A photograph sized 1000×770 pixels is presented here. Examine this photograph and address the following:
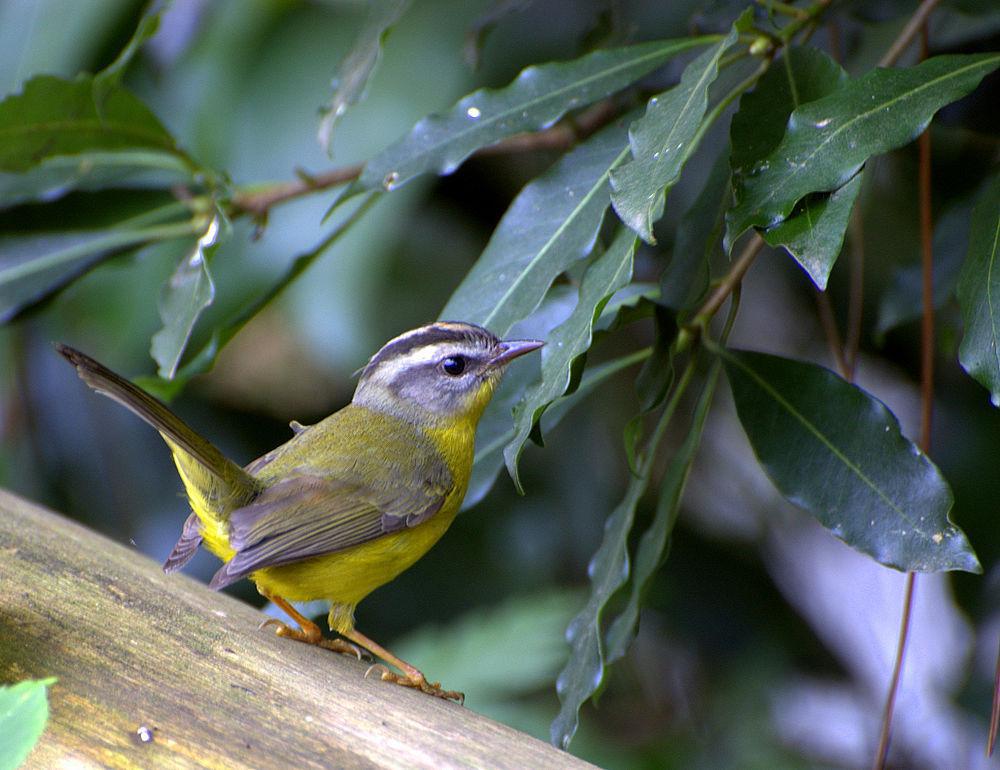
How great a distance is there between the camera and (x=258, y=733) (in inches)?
69.9

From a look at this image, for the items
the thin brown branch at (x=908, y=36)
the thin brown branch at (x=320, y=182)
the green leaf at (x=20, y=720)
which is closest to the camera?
the green leaf at (x=20, y=720)

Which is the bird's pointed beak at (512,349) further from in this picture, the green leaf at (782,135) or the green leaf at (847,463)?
the green leaf at (782,135)

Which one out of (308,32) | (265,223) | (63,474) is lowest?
(63,474)

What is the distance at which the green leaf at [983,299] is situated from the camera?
191 centimetres

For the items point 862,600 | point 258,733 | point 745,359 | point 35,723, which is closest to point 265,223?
point 745,359

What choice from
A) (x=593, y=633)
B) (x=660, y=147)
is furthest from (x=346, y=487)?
(x=660, y=147)

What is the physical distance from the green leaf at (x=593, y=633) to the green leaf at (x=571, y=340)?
0.47 metres

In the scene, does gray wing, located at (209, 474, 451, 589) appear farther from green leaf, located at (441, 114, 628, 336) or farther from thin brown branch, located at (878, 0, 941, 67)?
thin brown branch, located at (878, 0, 941, 67)

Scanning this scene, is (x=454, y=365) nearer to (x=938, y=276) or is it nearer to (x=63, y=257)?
(x=63, y=257)

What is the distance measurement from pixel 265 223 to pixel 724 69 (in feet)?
4.12

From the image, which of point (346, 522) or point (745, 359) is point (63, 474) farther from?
point (745, 359)

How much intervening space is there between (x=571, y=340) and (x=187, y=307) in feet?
3.22

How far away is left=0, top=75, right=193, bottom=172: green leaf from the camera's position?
2906 mm

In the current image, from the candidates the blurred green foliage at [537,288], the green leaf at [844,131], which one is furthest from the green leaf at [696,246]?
the green leaf at [844,131]
